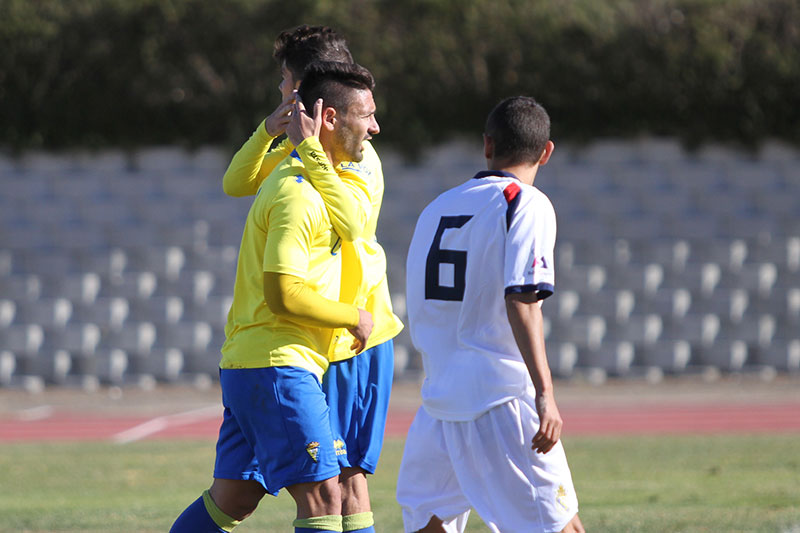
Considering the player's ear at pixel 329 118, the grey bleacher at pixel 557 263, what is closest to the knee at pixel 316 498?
the player's ear at pixel 329 118

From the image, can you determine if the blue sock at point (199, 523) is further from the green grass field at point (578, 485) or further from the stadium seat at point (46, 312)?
the stadium seat at point (46, 312)

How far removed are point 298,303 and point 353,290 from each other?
1.35 ft

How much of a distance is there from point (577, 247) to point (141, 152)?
20.9 ft

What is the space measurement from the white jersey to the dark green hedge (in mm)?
12010

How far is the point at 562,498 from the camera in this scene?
3531mm

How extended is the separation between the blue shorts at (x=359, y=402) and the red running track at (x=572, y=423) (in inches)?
288

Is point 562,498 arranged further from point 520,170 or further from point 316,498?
point 520,170

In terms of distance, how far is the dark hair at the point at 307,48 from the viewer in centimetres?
422

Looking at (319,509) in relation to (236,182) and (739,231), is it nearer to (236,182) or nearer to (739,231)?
(236,182)

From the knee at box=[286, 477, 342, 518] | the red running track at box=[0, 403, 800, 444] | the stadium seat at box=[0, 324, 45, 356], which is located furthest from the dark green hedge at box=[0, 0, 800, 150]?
the knee at box=[286, 477, 342, 518]

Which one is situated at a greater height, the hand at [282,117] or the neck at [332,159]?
the hand at [282,117]

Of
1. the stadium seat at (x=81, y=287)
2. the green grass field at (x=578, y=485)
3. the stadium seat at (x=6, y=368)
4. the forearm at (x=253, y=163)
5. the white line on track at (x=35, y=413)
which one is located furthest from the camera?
the stadium seat at (x=81, y=287)

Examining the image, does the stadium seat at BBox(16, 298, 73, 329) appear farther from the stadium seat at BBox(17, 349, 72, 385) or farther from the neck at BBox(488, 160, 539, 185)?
the neck at BBox(488, 160, 539, 185)

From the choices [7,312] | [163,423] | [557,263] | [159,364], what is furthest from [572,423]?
[7,312]
